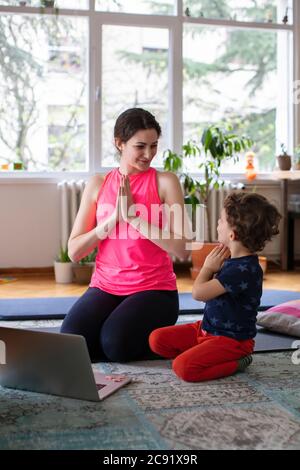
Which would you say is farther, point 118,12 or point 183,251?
point 118,12

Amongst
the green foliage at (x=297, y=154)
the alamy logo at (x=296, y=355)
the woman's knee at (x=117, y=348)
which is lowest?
the alamy logo at (x=296, y=355)

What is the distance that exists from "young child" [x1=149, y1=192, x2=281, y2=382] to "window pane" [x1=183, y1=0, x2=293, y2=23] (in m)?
3.23

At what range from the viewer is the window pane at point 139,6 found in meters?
A: 4.82

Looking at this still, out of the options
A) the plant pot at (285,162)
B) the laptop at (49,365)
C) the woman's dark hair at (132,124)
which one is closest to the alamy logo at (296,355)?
the laptop at (49,365)

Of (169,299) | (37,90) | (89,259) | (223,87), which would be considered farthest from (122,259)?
(223,87)

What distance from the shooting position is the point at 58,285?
4.32m

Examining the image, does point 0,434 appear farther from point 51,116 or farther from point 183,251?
point 51,116

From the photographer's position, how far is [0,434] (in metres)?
1.61

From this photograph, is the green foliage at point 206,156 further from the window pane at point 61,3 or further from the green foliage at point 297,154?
the window pane at point 61,3

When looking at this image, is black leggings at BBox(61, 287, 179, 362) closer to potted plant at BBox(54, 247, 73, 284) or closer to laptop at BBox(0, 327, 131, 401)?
laptop at BBox(0, 327, 131, 401)

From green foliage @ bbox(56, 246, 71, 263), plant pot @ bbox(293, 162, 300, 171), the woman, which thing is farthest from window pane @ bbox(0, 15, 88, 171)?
the woman

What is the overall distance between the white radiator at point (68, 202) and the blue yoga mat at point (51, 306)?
110 centimetres

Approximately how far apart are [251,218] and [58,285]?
239cm
